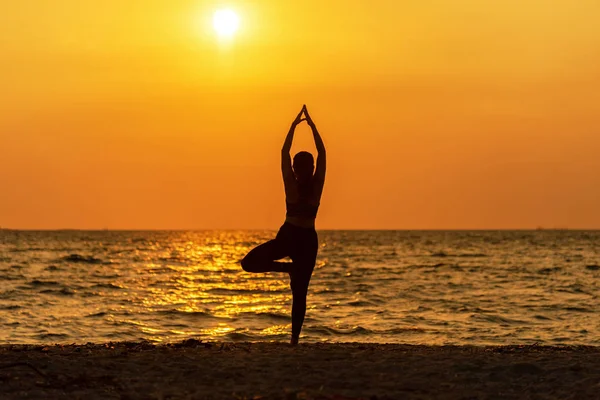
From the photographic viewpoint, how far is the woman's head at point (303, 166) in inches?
410

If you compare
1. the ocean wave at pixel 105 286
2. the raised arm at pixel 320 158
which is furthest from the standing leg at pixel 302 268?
the ocean wave at pixel 105 286

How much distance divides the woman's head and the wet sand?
2114 mm

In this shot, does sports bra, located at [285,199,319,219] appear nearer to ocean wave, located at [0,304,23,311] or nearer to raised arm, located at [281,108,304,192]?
raised arm, located at [281,108,304,192]

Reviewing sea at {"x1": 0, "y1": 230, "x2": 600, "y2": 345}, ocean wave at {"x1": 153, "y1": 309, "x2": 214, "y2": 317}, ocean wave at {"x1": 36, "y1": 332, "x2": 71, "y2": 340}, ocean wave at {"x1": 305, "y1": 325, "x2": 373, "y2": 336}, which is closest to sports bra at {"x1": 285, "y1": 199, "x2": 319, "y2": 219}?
sea at {"x1": 0, "y1": 230, "x2": 600, "y2": 345}

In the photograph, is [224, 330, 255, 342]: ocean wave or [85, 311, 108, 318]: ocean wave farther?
[85, 311, 108, 318]: ocean wave

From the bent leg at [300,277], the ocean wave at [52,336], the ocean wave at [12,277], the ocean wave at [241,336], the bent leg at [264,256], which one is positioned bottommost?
the ocean wave at [241,336]

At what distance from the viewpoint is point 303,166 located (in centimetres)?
1042

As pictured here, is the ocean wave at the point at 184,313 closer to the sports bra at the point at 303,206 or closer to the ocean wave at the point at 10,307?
the ocean wave at the point at 10,307

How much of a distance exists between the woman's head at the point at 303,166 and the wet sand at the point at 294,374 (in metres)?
2.11

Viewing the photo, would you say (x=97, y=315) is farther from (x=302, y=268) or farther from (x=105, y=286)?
(x=302, y=268)

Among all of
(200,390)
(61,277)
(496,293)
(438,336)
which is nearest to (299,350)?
(200,390)

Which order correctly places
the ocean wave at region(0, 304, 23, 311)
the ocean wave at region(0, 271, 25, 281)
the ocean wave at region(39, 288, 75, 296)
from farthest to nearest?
the ocean wave at region(0, 271, 25, 281)
the ocean wave at region(39, 288, 75, 296)
the ocean wave at region(0, 304, 23, 311)

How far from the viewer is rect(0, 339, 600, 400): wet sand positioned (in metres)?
8.51

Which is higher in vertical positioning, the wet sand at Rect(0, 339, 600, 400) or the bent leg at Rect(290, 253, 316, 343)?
the bent leg at Rect(290, 253, 316, 343)
